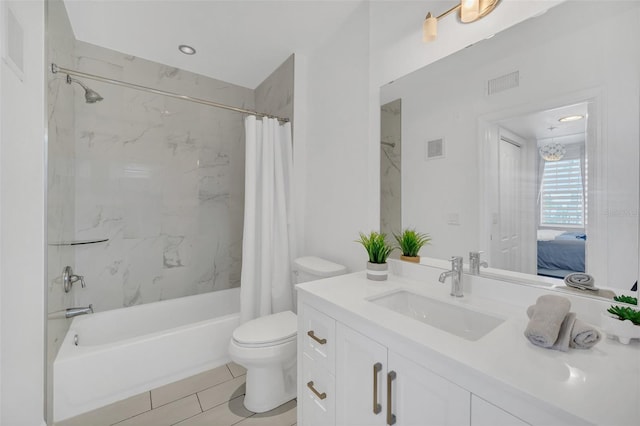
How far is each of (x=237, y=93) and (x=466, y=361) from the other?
3110 mm

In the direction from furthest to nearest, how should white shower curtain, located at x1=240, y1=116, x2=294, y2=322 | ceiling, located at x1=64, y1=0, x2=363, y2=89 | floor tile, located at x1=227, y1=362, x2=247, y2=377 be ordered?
1. white shower curtain, located at x1=240, y1=116, x2=294, y2=322
2. floor tile, located at x1=227, y1=362, x2=247, y2=377
3. ceiling, located at x1=64, y1=0, x2=363, y2=89

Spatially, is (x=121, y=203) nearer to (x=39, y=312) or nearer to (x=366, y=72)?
(x=39, y=312)

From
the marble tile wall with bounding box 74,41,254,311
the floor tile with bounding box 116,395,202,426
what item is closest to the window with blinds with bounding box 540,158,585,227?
the floor tile with bounding box 116,395,202,426

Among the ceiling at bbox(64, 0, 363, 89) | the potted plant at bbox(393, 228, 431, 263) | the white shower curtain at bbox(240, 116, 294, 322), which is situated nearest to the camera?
the potted plant at bbox(393, 228, 431, 263)

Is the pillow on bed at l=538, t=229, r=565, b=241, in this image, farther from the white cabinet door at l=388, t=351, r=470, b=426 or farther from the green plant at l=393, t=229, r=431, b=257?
the white cabinet door at l=388, t=351, r=470, b=426

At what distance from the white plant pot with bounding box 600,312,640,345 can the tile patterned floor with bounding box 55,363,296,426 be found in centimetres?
153

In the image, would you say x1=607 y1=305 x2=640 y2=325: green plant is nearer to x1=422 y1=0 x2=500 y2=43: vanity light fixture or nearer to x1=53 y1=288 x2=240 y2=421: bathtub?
x1=422 y1=0 x2=500 y2=43: vanity light fixture

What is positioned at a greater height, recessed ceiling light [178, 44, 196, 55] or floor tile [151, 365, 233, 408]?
recessed ceiling light [178, 44, 196, 55]

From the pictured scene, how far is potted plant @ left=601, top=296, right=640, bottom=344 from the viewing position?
28.7 inches

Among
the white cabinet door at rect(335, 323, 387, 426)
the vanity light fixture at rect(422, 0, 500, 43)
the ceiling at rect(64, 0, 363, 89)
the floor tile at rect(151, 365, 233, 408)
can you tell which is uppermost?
the ceiling at rect(64, 0, 363, 89)

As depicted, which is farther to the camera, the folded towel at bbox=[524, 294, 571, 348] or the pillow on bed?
the pillow on bed

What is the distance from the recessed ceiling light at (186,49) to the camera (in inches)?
88.4

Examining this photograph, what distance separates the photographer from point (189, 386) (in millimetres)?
1833

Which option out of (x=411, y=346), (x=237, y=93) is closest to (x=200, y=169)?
(x=237, y=93)
